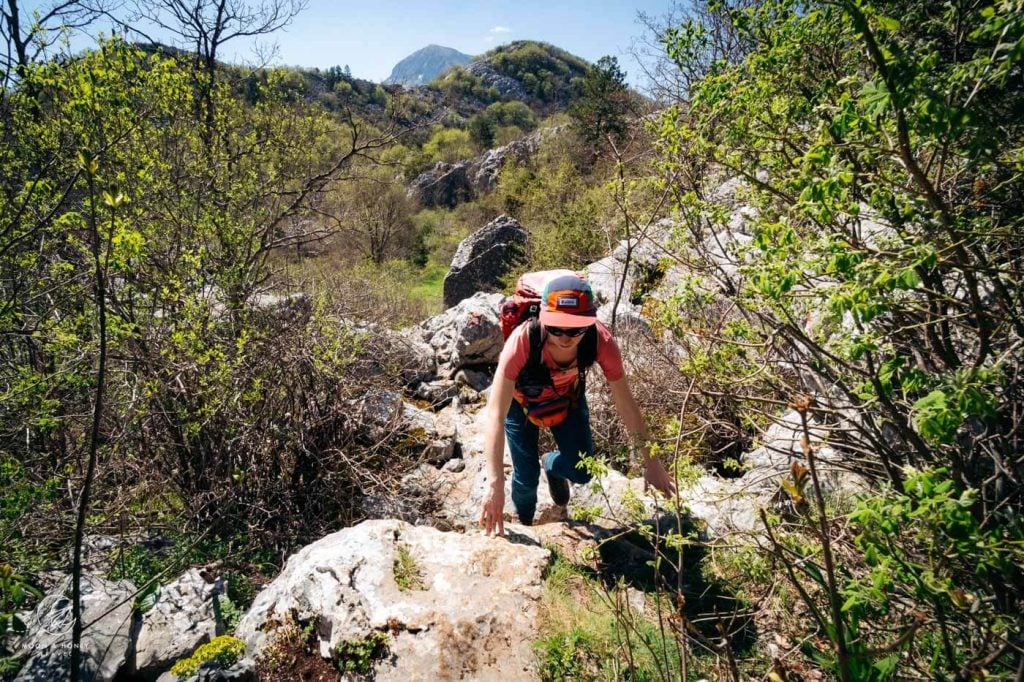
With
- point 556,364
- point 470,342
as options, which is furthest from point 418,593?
point 470,342

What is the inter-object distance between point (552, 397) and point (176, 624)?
2741mm

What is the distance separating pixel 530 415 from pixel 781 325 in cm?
166

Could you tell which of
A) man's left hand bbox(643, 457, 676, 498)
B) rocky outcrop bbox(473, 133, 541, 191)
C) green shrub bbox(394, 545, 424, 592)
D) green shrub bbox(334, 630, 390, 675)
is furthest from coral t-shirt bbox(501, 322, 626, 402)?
rocky outcrop bbox(473, 133, 541, 191)

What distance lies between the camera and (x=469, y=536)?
2.88m

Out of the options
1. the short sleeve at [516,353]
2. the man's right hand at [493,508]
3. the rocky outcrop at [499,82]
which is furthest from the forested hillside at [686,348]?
the rocky outcrop at [499,82]

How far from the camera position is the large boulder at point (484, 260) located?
13.4m

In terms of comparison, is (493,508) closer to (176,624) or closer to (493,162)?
(176,624)

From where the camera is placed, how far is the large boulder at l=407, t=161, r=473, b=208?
28.5 meters

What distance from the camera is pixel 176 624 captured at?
3088 mm

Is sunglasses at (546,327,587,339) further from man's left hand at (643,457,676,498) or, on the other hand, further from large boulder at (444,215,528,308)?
large boulder at (444,215,528,308)

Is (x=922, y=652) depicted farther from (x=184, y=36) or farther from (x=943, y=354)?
(x=184, y=36)

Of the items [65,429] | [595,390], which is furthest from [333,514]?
[595,390]

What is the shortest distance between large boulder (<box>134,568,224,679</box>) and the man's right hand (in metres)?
1.91

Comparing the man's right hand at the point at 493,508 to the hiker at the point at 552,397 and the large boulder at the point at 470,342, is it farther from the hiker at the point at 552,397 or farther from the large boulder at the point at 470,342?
the large boulder at the point at 470,342
